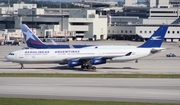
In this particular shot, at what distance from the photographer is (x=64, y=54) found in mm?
67625

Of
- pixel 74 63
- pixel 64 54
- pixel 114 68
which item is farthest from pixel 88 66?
pixel 114 68

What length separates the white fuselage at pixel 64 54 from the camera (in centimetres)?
6656

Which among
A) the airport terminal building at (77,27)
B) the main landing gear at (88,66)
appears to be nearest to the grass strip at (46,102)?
the main landing gear at (88,66)

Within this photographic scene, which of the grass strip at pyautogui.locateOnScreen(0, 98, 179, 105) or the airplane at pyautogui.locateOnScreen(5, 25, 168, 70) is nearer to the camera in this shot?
the grass strip at pyautogui.locateOnScreen(0, 98, 179, 105)

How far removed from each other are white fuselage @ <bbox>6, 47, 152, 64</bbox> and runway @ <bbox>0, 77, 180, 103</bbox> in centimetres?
1225

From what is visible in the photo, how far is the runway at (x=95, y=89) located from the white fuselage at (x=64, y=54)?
12.3 m

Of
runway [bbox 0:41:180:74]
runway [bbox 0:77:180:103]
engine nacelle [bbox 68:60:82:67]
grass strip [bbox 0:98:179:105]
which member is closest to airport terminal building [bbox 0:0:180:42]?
runway [bbox 0:41:180:74]

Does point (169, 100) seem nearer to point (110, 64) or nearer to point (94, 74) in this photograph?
point (94, 74)

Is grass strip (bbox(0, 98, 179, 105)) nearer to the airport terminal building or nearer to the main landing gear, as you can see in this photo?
the main landing gear

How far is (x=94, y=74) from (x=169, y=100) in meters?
A: 20.1

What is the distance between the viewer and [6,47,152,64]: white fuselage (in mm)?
→ 66562

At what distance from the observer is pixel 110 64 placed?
246 feet

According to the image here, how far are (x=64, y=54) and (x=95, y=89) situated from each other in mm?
21676

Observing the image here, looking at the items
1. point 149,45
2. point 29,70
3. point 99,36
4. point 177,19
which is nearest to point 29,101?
point 29,70
